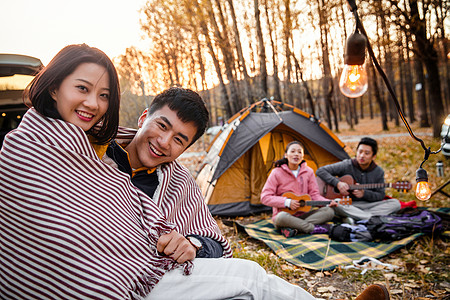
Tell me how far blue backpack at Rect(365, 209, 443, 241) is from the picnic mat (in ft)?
0.32

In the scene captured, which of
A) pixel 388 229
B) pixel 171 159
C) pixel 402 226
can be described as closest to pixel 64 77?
pixel 171 159

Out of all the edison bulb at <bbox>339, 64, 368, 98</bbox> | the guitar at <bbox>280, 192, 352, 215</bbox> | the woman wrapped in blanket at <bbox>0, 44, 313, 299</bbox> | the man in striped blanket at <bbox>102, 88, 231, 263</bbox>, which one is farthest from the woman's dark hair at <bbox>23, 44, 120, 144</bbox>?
the guitar at <bbox>280, 192, 352, 215</bbox>

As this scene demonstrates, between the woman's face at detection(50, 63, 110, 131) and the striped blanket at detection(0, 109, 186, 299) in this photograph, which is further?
the woman's face at detection(50, 63, 110, 131)

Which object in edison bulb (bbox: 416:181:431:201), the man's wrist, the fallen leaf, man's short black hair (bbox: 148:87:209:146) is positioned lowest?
the fallen leaf

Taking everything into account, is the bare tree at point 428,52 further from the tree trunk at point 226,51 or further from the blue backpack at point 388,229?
the blue backpack at point 388,229

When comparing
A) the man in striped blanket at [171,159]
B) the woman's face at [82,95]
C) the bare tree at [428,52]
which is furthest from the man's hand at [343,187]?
the bare tree at [428,52]

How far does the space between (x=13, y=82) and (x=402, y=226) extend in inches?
180

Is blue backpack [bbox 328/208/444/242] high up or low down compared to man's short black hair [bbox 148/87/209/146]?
down

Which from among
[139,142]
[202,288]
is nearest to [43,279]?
[202,288]

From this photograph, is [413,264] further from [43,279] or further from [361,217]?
[43,279]

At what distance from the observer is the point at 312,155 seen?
5.69m

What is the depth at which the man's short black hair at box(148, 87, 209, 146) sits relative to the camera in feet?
5.51

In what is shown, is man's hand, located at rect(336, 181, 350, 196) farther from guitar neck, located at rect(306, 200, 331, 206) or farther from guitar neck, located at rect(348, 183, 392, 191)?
guitar neck, located at rect(306, 200, 331, 206)

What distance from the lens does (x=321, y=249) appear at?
3.45 m
